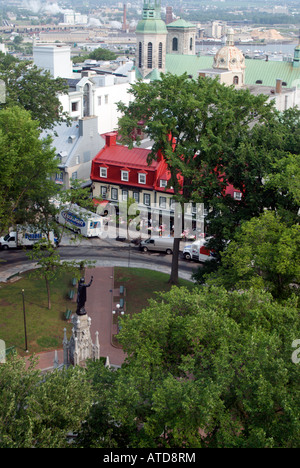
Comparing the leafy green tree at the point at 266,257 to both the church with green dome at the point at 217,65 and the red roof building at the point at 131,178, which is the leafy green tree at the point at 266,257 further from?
the church with green dome at the point at 217,65

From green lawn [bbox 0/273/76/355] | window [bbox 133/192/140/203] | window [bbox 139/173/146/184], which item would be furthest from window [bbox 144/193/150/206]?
green lawn [bbox 0/273/76/355]

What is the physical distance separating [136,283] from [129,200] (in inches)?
427

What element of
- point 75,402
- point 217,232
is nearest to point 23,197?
point 217,232

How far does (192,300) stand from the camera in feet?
87.4

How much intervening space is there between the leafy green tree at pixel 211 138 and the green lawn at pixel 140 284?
24.1ft

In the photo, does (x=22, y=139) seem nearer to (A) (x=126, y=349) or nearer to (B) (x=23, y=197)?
(B) (x=23, y=197)

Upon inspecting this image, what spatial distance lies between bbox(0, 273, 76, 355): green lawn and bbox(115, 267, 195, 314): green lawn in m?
4.23

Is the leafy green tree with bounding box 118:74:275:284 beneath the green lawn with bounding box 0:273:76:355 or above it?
above

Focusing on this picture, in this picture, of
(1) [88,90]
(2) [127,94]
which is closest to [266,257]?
(1) [88,90]

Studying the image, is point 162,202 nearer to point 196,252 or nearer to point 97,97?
point 196,252

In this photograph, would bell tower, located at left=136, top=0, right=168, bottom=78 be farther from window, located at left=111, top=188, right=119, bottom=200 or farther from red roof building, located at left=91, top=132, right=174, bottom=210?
window, located at left=111, top=188, right=119, bottom=200

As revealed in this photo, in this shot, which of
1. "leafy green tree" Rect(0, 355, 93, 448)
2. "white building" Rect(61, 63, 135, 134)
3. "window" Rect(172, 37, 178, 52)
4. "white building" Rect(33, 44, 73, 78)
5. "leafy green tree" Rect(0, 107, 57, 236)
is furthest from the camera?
"window" Rect(172, 37, 178, 52)

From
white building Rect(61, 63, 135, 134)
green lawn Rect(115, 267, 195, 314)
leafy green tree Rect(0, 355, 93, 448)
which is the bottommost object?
green lawn Rect(115, 267, 195, 314)

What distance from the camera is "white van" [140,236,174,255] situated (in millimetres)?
53594
